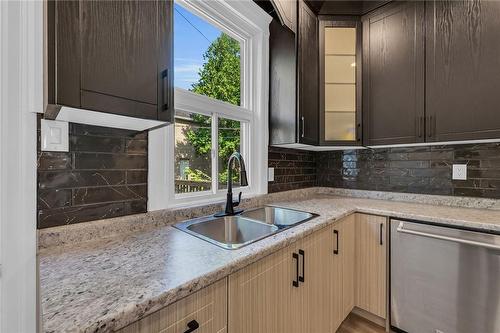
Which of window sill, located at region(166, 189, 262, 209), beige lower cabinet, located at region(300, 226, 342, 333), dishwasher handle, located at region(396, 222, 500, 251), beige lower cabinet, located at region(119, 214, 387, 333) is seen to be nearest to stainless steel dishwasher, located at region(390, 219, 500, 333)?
dishwasher handle, located at region(396, 222, 500, 251)

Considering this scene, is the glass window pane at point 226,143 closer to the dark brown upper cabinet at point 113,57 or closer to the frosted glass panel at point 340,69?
the dark brown upper cabinet at point 113,57

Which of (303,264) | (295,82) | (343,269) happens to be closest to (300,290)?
(303,264)

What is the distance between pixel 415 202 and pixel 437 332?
0.96 m

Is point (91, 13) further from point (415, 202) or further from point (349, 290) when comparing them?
point (415, 202)

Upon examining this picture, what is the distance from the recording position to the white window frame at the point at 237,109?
50.4 inches

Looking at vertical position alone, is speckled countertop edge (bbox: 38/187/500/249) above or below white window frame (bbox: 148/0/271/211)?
below

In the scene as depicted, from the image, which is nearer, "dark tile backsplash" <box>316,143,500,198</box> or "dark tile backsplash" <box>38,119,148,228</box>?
"dark tile backsplash" <box>38,119,148,228</box>

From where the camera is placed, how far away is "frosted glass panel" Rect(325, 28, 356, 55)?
81.9 inches

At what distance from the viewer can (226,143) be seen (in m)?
1.84

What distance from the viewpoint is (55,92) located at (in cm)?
68

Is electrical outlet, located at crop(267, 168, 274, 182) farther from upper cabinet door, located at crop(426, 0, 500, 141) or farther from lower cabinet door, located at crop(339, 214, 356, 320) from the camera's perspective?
upper cabinet door, located at crop(426, 0, 500, 141)

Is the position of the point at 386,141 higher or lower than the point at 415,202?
higher

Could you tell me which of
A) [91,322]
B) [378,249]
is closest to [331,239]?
[378,249]

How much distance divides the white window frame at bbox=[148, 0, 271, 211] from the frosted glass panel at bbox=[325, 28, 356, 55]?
0.55 m
